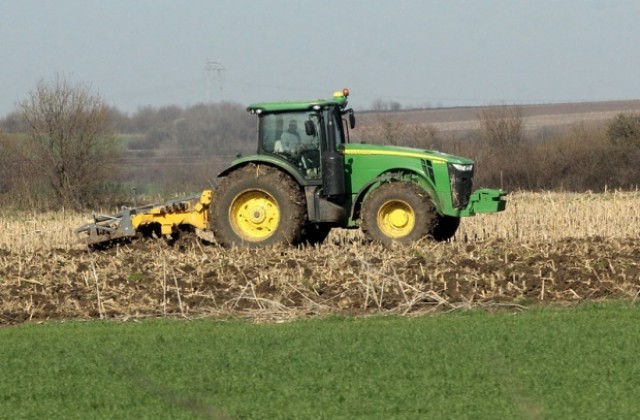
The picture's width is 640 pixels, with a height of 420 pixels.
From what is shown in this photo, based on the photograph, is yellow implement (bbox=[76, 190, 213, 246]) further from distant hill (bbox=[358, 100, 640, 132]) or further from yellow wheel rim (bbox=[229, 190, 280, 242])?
distant hill (bbox=[358, 100, 640, 132])

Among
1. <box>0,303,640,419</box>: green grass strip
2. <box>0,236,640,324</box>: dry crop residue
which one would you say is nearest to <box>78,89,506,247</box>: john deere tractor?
<box>0,236,640,324</box>: dry crop residue

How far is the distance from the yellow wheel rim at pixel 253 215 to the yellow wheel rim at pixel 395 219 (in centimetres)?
152

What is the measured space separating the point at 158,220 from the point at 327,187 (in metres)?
2.57

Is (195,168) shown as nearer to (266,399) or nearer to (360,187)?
(360,187)

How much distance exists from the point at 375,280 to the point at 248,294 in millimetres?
1393

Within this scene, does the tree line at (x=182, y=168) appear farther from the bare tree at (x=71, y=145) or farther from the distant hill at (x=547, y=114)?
the distant hill at (x=547, y=114)

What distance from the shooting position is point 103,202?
1363 inches

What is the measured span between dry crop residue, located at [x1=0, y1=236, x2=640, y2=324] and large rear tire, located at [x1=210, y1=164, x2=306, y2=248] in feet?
3.64

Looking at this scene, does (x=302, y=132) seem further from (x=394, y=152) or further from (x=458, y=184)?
(x=458, y=184)

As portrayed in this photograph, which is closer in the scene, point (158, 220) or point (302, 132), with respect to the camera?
point (302, 132)

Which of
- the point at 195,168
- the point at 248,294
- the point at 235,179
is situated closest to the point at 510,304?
the point at 248,294

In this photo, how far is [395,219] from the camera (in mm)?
16500

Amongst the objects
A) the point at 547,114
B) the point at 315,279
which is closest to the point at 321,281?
the point at 315,279

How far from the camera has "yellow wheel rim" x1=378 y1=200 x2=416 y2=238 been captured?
53.9 ft
